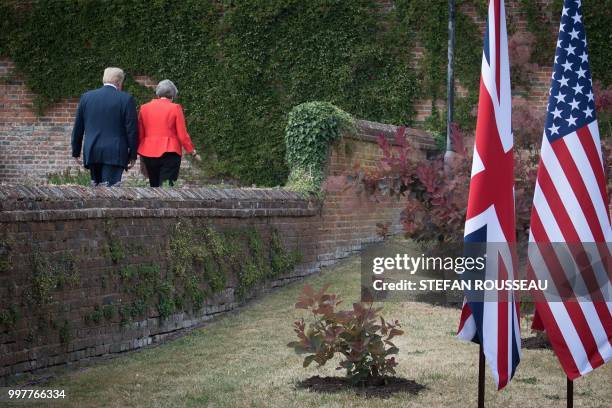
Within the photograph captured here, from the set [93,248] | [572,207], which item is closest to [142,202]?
[93,248]

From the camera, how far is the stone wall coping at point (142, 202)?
24.7 feet

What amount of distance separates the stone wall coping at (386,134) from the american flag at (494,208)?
7114mm

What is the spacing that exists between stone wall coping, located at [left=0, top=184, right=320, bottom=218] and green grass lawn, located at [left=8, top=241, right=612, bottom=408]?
1245mm

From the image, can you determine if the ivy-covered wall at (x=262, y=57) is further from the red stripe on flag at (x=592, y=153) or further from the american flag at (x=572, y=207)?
the red stripe on flag at (x=592, y=153)

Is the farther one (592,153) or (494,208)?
(592,153)

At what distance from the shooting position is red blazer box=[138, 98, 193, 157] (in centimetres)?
1085

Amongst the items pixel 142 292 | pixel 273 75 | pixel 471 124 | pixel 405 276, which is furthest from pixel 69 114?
pixel 142 292

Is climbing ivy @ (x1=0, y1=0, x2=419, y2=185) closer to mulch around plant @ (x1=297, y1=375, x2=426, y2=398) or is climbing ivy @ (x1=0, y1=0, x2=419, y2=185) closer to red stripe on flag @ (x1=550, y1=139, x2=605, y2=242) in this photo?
mulch around plant @ (x1=297, y1=375, x2=426, y2=398)

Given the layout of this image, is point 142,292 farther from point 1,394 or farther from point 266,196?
point 266,196

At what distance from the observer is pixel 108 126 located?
33.7 ft

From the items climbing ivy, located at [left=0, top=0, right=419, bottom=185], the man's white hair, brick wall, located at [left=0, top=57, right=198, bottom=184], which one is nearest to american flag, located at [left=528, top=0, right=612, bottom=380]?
the man's white hair

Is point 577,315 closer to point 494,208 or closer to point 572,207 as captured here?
point 572,207

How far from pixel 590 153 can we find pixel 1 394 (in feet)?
13.8

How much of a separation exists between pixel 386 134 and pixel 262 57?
4363mm
